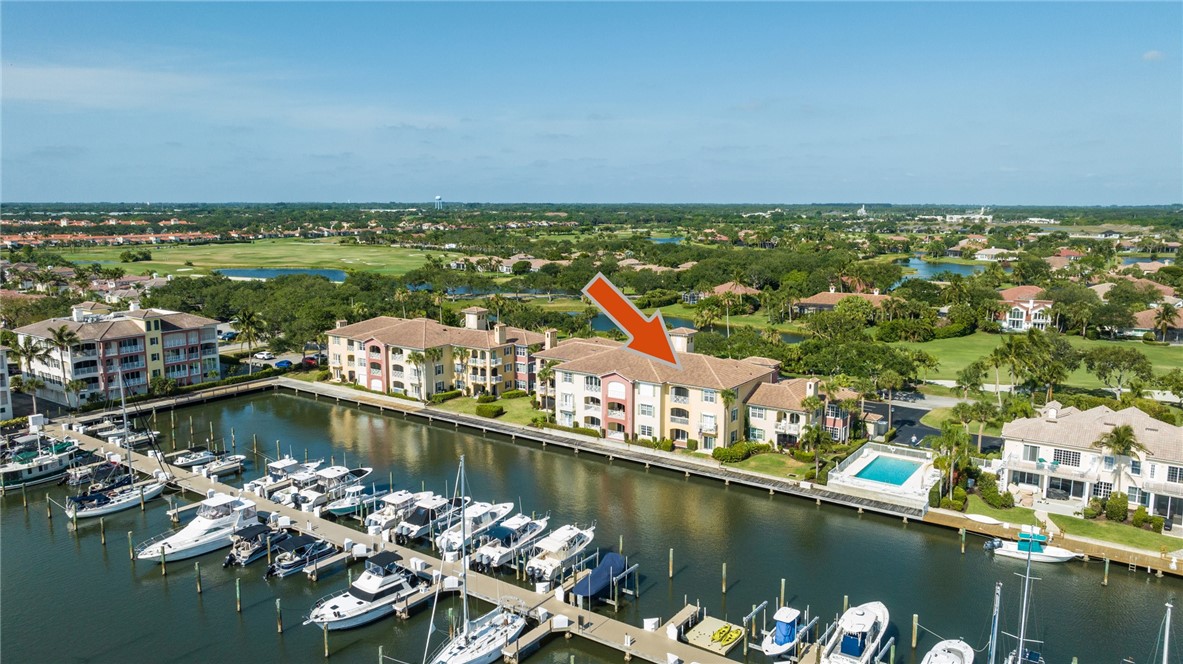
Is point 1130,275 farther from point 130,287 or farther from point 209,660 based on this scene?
point 130,287

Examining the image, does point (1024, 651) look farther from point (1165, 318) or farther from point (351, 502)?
point (1165, 318)

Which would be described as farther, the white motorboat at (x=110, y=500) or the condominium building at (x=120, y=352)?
the condominium building at (x=120, y=352)

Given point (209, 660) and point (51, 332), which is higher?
point (51, 332)

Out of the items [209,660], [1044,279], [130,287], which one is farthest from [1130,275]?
[130,287]

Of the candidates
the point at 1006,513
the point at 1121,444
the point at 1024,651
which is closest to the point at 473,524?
the point at 1024,651

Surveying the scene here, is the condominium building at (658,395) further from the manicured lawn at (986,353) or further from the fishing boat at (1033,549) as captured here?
the manicured lawn at (986,353)

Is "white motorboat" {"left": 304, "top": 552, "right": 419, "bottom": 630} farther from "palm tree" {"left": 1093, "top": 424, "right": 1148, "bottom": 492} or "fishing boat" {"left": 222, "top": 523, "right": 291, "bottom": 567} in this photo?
"palm tree" {"left": 1093, "top": 424, "right": 1148, "bottom": 492}

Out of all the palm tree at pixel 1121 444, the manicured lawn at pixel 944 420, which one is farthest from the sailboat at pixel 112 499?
the palm tree at pixel 1121 444
